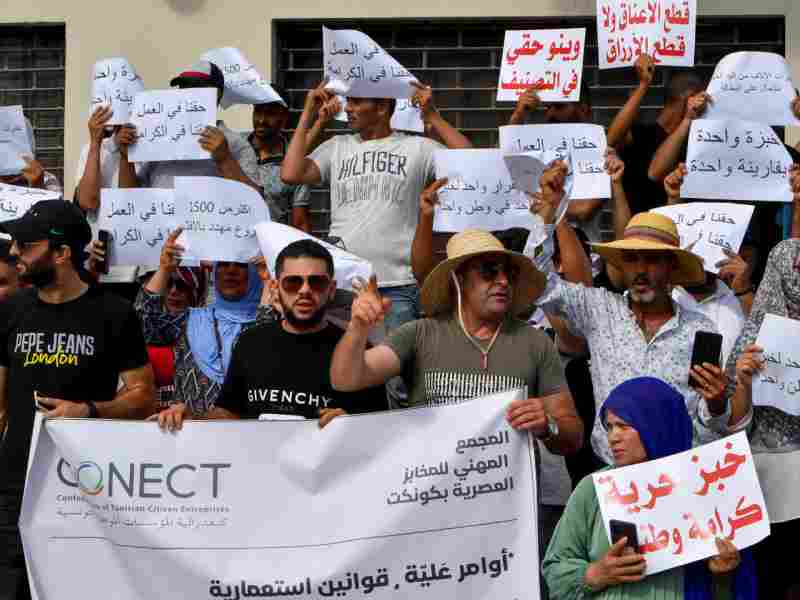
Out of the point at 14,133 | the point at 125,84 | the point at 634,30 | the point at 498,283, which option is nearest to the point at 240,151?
the point at 125,84

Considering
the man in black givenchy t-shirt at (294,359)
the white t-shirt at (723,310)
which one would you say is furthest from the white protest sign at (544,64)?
the man in black givenchy t-shirt at (294,359)

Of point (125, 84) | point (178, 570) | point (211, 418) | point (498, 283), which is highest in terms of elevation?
point (125, 84)

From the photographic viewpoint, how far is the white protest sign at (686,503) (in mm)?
6238

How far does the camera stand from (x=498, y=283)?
724 centimetres

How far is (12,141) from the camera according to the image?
1032cm

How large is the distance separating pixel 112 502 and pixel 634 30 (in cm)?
424

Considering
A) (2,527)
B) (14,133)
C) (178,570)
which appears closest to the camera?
(178,570)

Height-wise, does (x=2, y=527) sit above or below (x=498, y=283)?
below

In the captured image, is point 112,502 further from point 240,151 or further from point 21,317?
point 240,151

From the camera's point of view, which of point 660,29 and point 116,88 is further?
point 116,88

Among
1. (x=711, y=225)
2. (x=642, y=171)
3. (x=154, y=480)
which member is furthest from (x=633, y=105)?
(x=154, y=480)

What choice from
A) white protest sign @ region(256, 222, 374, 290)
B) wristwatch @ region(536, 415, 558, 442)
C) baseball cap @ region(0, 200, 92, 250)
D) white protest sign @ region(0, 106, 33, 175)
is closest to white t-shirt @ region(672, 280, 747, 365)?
wristwatch @ region(536, 415, 558, 442)

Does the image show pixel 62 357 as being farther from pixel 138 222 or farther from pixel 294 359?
pixel 138 222

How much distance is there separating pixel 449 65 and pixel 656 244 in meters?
4.82
